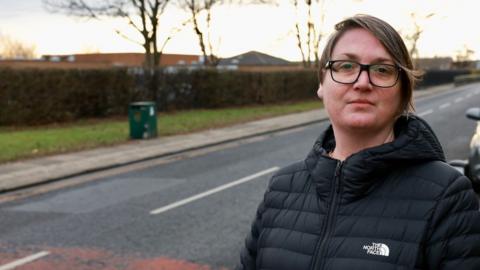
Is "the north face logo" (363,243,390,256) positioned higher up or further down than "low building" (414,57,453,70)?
higher up

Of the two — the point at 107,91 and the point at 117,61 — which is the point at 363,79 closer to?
the point at 107,91

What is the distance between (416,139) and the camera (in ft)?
5.60

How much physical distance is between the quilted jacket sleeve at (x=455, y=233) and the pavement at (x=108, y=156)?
928 cm

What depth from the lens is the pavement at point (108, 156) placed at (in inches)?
424

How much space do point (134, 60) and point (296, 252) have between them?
38.1 m

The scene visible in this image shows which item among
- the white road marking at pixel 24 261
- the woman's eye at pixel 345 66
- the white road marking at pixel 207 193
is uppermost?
the woman's eye at pixel 345 66

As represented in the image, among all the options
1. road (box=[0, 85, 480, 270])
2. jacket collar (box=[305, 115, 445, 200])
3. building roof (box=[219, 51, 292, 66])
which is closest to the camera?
jacket collar (box=[305, 115, 445, 200])

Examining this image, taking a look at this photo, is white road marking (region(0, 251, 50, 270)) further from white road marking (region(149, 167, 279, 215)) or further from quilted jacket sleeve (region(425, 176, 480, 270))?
quilted jacket sleeve (region(425, 176, 480, 270))

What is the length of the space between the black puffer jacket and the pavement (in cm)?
890

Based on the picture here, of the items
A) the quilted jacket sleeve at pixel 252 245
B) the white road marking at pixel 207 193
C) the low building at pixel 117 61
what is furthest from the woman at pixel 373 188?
the low building at pixel 117 61

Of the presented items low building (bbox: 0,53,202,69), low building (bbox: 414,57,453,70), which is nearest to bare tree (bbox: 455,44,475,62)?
low building (bbox: 414,57,453,70)

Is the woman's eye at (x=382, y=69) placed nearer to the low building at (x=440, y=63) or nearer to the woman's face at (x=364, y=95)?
the woman's face at (x=364, y=95)

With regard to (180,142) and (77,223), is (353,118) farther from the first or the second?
(180,142)

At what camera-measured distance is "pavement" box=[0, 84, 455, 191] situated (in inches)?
424
